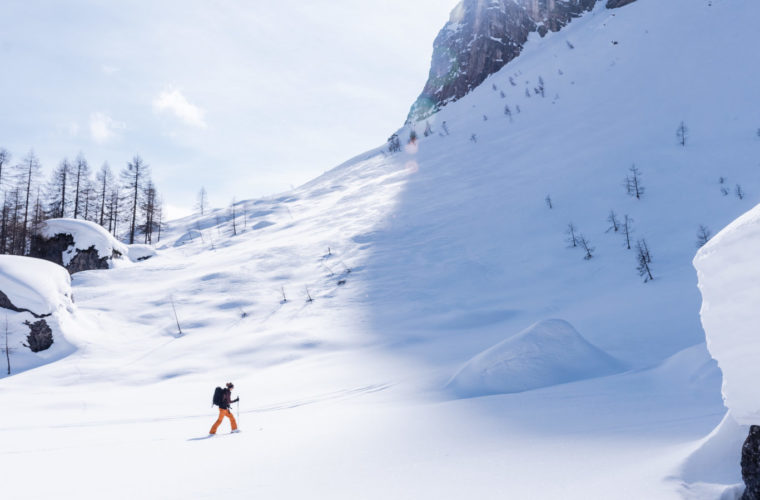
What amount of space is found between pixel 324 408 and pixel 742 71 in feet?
80.0

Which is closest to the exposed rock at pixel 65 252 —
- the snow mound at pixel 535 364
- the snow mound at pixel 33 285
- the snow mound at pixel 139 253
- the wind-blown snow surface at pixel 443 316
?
the snow mound at pixel 139 253

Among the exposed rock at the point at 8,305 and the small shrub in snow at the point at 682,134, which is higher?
the small shrub in snow at the point at 682,134

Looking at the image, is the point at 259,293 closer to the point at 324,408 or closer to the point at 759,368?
the point at 324,408

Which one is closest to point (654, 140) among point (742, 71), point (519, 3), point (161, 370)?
point (742, 71)

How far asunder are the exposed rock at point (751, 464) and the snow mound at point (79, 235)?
26.2 metres

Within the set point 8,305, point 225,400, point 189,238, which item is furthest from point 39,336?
point 189,238

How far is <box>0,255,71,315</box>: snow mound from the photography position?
1366cm

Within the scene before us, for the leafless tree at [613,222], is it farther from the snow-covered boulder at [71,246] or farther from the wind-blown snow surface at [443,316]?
the snow-covered boulder at [71,246]

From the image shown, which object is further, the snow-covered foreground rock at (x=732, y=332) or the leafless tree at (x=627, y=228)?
the leafless tree at (x=627, y=228)

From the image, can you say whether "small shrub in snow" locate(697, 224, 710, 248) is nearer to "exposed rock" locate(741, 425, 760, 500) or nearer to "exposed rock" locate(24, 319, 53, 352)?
"exposed rock" locate(741, 425, 760, 500)

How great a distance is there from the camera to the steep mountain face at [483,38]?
45344 mm

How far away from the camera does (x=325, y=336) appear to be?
1293 cm

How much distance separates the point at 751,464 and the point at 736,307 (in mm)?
1008

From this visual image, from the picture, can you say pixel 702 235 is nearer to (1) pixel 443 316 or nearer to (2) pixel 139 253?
(1) pixel 443 316
